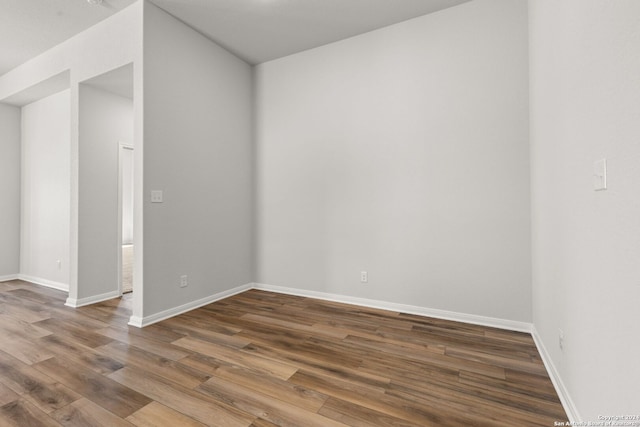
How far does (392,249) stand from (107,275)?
11.6 feet

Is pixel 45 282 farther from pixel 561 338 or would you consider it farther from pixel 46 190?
pixel 561 338

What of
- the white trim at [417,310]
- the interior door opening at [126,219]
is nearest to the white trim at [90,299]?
the interior door opening at [126,219]

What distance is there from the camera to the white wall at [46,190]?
412 cm

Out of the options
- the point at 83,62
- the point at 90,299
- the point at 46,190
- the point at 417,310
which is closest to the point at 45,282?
the point at 46,190

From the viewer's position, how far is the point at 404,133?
3.07 meters

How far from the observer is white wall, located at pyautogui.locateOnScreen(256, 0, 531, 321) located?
2645mm

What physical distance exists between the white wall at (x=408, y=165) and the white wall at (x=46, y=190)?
285 centimetres

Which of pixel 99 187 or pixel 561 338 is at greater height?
pixel 99 187

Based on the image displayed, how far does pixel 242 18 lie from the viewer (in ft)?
10.2

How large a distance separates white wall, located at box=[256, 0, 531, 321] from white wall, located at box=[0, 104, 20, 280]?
415 centimetres

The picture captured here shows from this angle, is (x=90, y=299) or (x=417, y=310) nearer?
(x=417, y=310)

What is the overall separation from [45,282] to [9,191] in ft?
5.45

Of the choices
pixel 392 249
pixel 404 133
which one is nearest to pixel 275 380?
pixel 392 249

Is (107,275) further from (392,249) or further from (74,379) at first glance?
(392,249)
